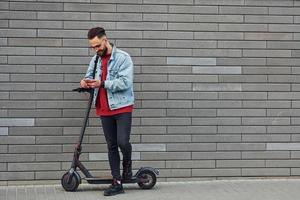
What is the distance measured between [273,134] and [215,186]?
100 centimetres

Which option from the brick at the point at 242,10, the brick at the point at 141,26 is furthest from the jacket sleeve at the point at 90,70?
the brick at the point at 242,10

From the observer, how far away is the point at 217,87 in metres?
8.12

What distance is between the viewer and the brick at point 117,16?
25.9ft

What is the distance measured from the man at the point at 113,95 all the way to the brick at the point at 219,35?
1.11m

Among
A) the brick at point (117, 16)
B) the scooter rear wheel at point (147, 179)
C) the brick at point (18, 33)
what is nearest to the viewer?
the scooter rear wheel at point (147, 179)

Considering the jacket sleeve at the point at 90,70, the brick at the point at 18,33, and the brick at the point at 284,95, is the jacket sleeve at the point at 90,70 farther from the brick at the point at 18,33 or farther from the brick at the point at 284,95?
the brick at the point at 284,95

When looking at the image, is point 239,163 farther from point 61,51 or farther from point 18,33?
point 18,33

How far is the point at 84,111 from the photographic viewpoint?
7934mm

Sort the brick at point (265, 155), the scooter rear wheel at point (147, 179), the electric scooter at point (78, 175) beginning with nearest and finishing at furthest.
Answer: the electric scooter at point (78, 175) → the scooter rear wheel at point (147, 179) → the brick at point (265, 155)

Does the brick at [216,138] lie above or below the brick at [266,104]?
below

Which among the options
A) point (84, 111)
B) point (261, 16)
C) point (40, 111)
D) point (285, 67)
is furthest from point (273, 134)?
point (40, 111)

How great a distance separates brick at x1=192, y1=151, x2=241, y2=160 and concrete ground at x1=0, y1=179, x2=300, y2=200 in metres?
0.29

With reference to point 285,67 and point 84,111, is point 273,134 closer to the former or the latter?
point 285,67

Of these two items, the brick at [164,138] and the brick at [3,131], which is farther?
the brick at [164,138]
